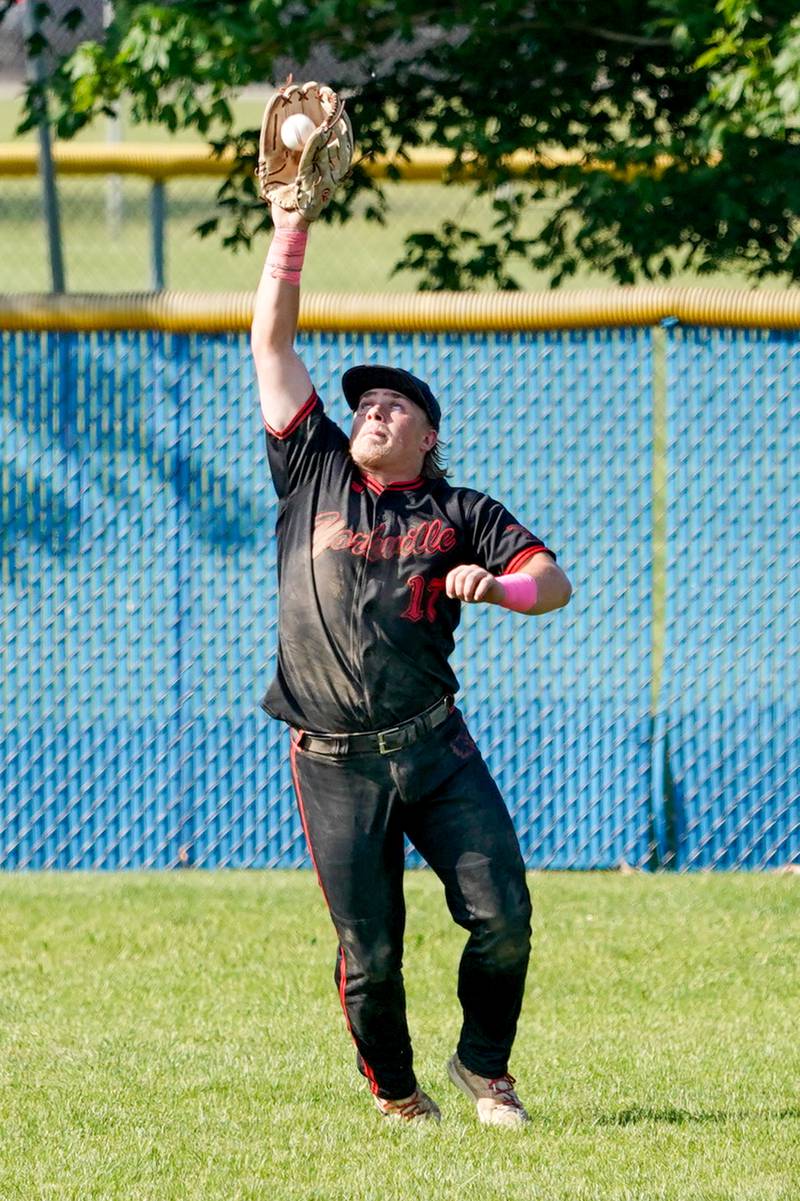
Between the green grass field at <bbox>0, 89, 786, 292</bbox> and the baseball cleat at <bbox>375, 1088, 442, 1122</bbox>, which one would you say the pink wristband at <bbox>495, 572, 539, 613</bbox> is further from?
the green grass field at <bbox>0, 89, 786, 292</bbox>

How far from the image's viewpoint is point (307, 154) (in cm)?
420

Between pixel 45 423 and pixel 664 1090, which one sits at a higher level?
pixel 45 423

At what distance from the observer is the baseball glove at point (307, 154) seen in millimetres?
4219

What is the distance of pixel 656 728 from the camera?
7.05 metres

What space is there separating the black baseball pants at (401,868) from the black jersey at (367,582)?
12 centimetres

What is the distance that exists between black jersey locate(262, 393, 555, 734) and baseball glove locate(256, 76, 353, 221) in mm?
483

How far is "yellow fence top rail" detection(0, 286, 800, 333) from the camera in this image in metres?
6.91

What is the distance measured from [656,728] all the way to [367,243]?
1655 cm

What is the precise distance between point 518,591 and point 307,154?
3.64 ft

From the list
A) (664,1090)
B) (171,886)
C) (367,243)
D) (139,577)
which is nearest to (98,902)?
(171,886)

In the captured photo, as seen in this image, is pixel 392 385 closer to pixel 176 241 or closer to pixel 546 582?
pixel 546 582

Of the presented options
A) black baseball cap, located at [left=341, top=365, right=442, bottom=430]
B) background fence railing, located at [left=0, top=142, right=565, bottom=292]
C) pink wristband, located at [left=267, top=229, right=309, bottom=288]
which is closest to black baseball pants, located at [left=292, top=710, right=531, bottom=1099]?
black baseball cap, located at [left=341, top=365, right=442, bottom=430]

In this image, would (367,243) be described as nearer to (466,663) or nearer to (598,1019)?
(466,663)

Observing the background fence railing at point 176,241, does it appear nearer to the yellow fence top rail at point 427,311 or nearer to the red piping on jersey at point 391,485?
the yellow fence top rail at point 427,311
